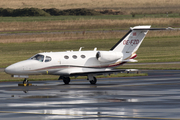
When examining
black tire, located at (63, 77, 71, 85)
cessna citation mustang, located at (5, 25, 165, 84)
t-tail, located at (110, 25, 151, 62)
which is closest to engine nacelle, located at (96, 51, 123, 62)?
cessna citation mustang, located at (5, 25, 165, 84)

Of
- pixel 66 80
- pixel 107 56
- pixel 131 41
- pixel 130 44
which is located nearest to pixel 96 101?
pixel 107 56

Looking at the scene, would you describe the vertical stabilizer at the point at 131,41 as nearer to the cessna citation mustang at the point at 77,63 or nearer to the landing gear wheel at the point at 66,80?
the cessna citation mustang at the point at 77,63

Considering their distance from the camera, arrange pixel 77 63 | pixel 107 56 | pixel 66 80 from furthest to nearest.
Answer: pixel 66 80 < pixel 107 56 < pixel 77 63

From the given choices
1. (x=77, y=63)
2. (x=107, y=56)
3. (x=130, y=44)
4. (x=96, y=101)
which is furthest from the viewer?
(x=130, y=44)

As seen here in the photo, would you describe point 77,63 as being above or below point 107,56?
below

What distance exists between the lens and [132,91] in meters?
28.6

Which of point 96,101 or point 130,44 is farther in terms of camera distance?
point 130,44

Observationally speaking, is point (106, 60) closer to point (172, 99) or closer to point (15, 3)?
point (172, 99)

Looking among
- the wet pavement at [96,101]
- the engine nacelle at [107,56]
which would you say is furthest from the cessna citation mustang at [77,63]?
the wet pavement at [96,101]

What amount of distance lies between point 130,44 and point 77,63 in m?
4.86

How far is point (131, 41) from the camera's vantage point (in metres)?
36.4

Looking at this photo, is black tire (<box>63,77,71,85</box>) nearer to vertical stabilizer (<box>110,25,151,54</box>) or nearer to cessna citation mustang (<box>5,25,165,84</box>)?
cessna citation mustang (<box>5,25,165,84</box>)

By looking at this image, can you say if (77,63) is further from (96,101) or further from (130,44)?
(96,101)

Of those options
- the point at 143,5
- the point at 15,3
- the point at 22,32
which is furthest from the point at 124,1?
the point at 22,32
